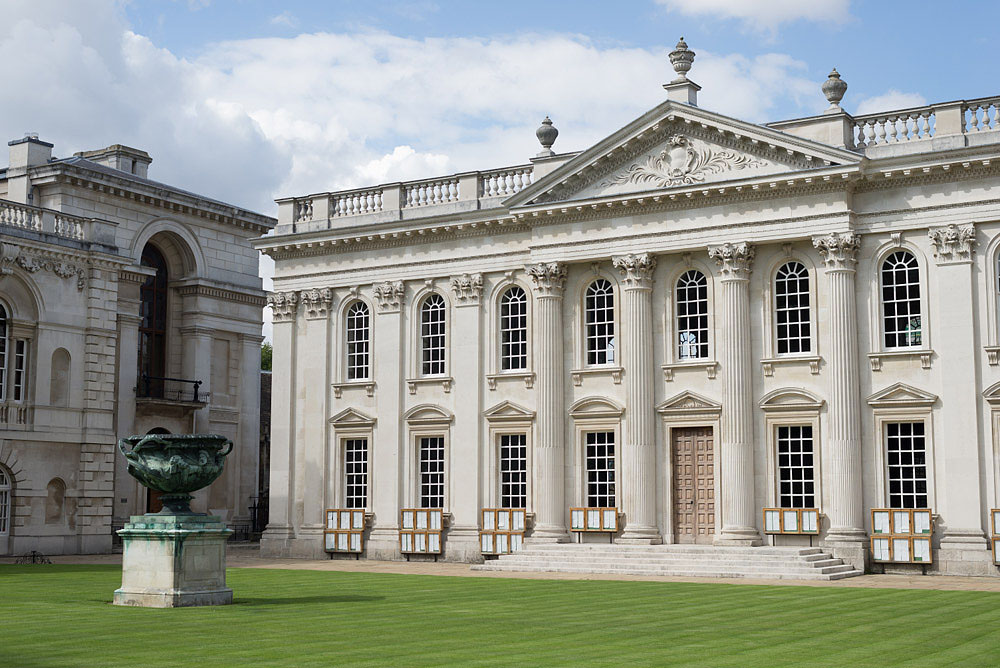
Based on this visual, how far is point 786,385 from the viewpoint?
3016cm

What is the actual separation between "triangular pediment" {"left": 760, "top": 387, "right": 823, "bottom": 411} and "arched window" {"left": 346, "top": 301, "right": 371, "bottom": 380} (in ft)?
41.3

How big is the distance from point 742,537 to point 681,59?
12729mm

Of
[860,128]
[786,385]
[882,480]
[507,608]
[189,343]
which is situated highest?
[860,128]

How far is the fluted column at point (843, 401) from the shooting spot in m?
28.7

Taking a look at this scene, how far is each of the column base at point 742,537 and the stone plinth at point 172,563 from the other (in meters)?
15.0

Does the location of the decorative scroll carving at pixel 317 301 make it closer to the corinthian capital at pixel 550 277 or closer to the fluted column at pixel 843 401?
the corinthian capital at pixel 550 277

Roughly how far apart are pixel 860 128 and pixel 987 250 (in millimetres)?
4429

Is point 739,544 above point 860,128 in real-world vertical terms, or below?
below

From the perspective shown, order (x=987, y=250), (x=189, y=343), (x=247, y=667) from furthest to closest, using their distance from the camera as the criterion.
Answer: (x=189, y=343)
(x=987, y=250)
(x=247, y=667)

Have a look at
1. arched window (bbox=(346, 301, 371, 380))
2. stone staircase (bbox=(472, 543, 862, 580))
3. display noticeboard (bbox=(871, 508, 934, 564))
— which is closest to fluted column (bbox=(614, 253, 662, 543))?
stone staircase (bbox=(472, 543, 862, 580))

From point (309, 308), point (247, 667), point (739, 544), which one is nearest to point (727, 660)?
point (247, 667)

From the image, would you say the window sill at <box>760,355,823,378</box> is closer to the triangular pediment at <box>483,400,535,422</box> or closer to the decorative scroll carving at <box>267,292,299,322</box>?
the triangular pediment at <box>483,400,535,422</box>

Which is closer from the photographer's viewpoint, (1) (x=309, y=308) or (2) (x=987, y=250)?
(2) (x=987, y=250)

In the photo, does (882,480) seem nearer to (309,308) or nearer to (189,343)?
(309,308)
